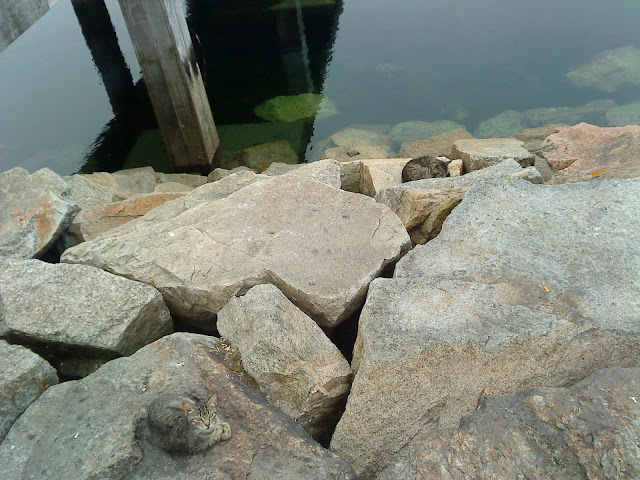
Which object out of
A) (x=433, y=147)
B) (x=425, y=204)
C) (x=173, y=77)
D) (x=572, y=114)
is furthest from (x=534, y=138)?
(x=173, y=77)

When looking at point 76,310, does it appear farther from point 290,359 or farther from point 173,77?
point 173,77

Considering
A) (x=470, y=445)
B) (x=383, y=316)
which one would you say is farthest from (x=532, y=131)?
Result: (x=470, y=445)

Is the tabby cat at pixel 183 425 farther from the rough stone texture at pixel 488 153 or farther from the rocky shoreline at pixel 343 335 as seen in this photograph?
the rough stone texture at pixel 488 153

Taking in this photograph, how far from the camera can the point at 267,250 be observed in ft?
8.57

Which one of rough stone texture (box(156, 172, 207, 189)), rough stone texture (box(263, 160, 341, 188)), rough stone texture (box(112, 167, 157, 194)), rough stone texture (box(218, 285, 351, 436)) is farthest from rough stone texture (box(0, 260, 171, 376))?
rough stone texture (box(156, 172, 207, 189))

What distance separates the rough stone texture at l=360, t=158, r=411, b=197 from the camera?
4.10 meters

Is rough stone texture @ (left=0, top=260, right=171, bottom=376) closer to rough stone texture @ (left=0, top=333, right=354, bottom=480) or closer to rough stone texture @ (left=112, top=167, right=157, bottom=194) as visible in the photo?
rough stone texture @ (left=0, top=333, right=354, bottom=480)

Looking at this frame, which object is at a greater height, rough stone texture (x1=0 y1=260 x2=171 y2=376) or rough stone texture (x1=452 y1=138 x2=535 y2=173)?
rough stone texture (x1=0 y1=260 x2=171 y2=376)

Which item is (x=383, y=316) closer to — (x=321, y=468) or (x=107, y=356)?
(x=321, y=468)

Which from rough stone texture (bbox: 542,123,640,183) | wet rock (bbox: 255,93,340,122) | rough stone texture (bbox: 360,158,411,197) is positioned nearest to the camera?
rough stone texture (bbox: 542,123,640,183)

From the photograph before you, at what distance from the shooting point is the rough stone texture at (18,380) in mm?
1931

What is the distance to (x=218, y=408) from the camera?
1841 millimetres

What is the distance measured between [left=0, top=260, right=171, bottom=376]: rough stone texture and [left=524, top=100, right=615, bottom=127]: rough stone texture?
7.10 metres

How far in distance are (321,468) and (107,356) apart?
1243 millimetres
